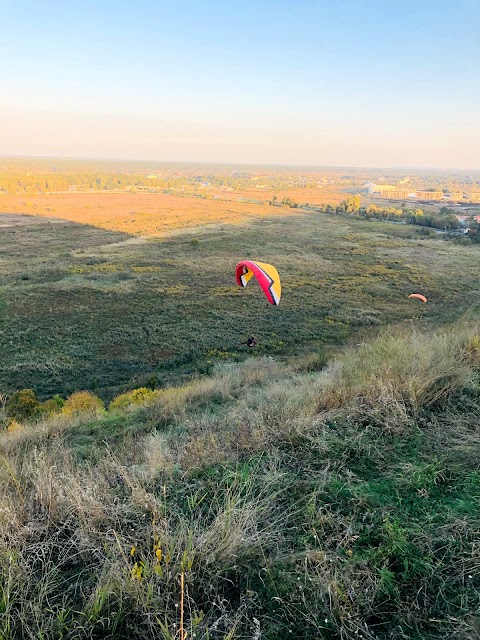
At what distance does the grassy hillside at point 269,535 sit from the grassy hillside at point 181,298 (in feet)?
41.5

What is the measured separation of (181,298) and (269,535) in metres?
26.3

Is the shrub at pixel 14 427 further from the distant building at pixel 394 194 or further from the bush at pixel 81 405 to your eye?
the distant building at pixel 394 194

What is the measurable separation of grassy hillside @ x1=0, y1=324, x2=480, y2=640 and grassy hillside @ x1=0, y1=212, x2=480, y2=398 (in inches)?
498

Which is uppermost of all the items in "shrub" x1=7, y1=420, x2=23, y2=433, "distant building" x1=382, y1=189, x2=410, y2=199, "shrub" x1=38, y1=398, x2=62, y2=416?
"distant building" x1=382, y1=189, x2=410, y2=199

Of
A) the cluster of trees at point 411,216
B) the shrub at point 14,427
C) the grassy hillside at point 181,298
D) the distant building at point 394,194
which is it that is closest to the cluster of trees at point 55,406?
the shrub at point 14,427

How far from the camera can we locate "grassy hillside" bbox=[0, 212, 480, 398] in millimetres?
18297

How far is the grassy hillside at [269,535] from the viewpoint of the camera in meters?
1.94

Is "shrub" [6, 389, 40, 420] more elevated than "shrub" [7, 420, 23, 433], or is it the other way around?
"shrub" [7, 420, 23, 433]

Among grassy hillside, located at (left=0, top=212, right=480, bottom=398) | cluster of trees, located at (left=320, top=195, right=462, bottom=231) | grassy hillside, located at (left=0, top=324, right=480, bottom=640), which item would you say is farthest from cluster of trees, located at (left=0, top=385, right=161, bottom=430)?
cluster of trees, located at (left=320, top=195, right=462, bottom=231)

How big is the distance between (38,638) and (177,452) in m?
1.87

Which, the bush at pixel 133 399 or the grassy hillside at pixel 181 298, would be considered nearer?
the bush at pixel 133 399

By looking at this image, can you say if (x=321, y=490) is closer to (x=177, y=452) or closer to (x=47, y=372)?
(x=177, y=452)

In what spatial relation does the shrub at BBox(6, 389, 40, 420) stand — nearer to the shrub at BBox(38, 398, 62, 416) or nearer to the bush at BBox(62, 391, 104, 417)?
the shrub at BBox(38, 398, 62, 416)

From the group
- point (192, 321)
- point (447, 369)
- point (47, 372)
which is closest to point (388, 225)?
point (192, 321)
